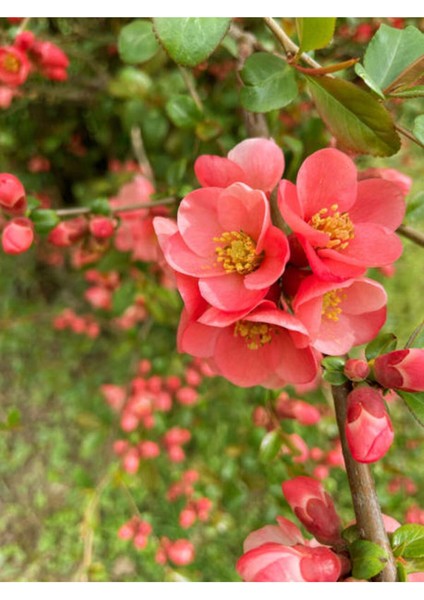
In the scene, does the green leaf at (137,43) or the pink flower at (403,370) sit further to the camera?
the green leaf at (137,43)

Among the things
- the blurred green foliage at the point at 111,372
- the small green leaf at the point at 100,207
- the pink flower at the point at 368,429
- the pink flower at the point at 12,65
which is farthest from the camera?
the blurred green foliage at the point at 111,372

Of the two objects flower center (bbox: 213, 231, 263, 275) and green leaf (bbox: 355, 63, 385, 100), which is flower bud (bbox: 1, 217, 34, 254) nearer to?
flower center (bbox: 213, 231, 263, 275)

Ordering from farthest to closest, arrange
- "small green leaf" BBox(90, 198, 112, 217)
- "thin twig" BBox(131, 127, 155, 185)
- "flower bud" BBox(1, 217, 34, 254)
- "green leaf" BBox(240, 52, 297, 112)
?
1. "thin twig" BBox(131, 127, 155, 185)
2. "small green leaf" BBox(90, 198, 112, 217)
3. "flower bud" BBox(1, 217, 34, 254)
4. "green leaf" BBox(240, 52, 297, 112)

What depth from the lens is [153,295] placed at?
136 cm

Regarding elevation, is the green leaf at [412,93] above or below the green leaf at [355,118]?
above

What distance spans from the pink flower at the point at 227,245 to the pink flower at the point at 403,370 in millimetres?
124

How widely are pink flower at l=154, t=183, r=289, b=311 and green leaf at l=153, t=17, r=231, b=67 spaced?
12 centimetres

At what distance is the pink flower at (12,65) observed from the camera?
0.93m

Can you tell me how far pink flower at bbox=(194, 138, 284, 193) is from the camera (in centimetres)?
54

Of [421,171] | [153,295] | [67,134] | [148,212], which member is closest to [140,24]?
[148,212]

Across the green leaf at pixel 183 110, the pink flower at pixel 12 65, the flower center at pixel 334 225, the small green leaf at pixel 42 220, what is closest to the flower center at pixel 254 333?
the flower center at pixel 334 225

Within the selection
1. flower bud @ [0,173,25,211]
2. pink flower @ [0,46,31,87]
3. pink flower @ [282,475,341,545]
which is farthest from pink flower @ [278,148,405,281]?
pink flower @ [0,46,31,87]

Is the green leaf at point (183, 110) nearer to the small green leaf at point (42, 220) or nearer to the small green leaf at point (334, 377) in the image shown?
the small green leaf at point (42, 220)

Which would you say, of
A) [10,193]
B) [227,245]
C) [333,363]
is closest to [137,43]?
[10,193]
